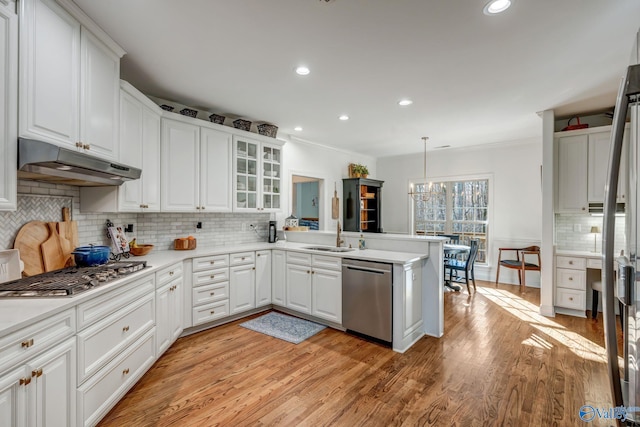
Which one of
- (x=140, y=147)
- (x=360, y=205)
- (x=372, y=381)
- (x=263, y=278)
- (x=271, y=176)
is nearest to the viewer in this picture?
(x=372, y=381)

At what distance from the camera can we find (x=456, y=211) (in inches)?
262

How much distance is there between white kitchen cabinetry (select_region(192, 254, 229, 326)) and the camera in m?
3.39

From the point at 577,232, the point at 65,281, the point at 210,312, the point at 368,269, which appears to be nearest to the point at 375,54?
the point at 368,269

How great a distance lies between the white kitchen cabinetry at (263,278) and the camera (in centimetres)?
402

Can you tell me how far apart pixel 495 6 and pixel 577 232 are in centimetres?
389

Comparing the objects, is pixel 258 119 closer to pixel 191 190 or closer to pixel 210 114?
pixel 210 114

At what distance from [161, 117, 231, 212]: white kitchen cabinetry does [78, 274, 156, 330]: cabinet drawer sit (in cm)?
113

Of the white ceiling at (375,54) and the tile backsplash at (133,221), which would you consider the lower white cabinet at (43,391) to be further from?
the white ceiling at (375,54)

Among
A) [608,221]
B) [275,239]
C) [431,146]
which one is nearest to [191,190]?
[275,239]

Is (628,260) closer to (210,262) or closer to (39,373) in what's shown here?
(39,373)

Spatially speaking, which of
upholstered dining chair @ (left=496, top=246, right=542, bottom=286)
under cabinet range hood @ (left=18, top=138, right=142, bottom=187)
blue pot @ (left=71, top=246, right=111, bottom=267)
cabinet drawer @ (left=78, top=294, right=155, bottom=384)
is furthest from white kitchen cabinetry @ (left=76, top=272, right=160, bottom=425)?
upholstered dining chair @ (left=496, top=246, right=542, bottom=286)

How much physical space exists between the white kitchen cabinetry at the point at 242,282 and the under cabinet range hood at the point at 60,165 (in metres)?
1.66

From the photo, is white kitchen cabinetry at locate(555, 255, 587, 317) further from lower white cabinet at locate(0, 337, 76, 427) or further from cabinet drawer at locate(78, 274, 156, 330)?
lower white cabinet at locate(0, 337, 76, 427)

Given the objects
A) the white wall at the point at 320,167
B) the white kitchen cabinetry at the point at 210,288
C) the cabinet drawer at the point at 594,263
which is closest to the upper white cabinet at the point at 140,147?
the white kitchen cabinetry at the point at 210,288
